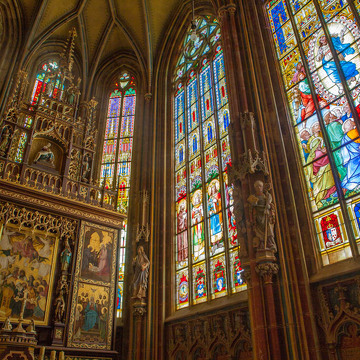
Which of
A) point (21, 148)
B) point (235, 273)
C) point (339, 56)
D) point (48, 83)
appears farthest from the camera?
point (48, 83)

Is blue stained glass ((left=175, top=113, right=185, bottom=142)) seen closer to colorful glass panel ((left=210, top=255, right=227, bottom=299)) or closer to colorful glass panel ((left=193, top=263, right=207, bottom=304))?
colorful glass panel ((left=193, top=263, right=207, bottom=304))

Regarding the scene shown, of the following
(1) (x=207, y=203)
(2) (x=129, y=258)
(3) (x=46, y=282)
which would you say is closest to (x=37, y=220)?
(3) (x=46, y=282)

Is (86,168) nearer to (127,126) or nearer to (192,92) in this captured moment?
(127,126)

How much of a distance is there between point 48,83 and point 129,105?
14.7ft

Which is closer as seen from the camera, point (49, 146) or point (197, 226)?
point (197, 226)

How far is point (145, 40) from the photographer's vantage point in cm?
1834

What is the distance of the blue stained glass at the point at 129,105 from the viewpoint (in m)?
18.5

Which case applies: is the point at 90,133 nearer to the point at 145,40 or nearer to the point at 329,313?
the point at 145,40

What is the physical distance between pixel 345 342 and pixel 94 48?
17.0m

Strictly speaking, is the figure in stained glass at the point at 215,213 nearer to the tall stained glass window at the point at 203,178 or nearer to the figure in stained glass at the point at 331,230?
the tall stained glass window at the point at 203,178

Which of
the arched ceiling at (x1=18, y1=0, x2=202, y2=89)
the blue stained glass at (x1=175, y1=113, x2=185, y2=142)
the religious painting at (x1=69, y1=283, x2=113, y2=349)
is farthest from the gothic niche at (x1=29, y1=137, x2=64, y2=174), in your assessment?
the arched ceiling at (x1=18, y1=0, x2=202, y2=89)

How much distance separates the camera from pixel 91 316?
11.6m

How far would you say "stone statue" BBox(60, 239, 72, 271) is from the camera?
11.6m

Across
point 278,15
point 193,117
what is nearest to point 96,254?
point 193,117
